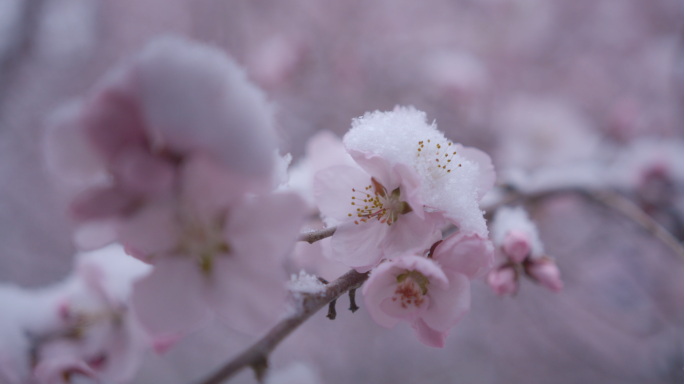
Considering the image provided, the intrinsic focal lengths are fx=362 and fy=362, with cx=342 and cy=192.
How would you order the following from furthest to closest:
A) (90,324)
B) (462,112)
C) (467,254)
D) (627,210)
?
(462,112)
(627,210)
(90,324)
(467,254)

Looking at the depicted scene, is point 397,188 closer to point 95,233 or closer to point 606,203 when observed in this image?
point 95,233

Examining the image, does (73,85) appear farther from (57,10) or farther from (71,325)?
(71,325)

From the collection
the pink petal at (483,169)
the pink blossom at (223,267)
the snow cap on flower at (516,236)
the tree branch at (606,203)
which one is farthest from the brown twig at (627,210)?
the pink blossom at (223,267)

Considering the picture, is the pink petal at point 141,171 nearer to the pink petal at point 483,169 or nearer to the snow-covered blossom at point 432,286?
the snow-covered blossom at point 432,286

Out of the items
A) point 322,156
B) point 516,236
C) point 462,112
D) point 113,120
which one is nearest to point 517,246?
point 516,236

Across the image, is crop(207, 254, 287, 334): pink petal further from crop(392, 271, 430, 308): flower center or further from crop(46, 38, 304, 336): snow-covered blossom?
crop(392, 271, 430, 308): flower center

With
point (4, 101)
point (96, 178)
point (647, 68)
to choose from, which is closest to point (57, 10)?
point (4, 101)

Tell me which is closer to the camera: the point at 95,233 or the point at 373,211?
the point at 95,233
